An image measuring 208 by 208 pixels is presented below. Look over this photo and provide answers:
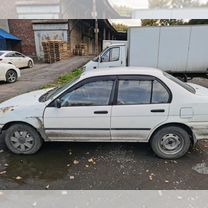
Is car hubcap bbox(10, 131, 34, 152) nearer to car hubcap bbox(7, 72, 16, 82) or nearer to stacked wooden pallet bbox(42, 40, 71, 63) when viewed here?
car hubcap bbox(7, 72, 16, 82)

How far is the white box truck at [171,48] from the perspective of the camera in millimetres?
8406

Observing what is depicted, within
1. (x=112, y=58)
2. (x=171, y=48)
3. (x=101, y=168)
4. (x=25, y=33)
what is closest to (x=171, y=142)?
(x=101, y=168)

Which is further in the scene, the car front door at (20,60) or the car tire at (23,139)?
the car front door at (20,60)

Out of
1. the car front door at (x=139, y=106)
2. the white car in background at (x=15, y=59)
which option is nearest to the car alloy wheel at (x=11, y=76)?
the white car in background at (x=15, y=59)

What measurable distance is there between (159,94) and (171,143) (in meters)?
0.85

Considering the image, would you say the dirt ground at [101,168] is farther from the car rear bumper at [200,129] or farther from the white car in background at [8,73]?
the white car in background at [8,73]

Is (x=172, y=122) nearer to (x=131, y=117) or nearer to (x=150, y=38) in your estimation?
(x=131, y=117)

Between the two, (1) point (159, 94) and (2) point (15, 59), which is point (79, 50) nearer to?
(2) point (15, 59)

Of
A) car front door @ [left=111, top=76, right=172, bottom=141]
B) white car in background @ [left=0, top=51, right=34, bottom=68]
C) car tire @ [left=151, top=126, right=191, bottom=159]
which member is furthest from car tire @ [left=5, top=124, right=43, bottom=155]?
white car in background @ [left=0, top=51, right=34, bottom=68]

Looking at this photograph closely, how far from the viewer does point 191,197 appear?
9.08ft

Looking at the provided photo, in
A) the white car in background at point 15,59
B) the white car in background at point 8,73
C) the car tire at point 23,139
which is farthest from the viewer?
the white car in background at point 15,59

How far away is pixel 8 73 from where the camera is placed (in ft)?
35.0

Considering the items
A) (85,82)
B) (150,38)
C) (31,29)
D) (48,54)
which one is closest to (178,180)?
(85,82)

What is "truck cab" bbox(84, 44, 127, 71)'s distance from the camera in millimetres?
9398
